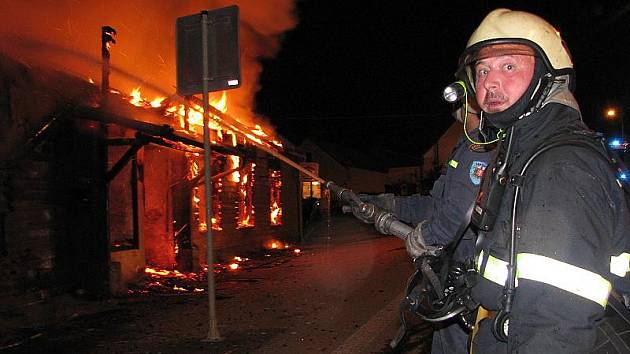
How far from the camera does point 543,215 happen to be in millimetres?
1717

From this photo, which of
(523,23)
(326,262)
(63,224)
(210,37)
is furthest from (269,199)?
(523,23)

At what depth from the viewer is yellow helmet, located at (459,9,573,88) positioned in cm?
211

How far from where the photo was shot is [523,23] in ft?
7.09

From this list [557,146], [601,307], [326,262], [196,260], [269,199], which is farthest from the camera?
[269,199]

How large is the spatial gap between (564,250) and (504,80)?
80 centimetres

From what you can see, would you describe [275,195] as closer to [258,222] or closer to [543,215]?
[258,222]

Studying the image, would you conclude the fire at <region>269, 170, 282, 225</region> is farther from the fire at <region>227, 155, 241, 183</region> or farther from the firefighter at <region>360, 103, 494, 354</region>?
the firefighter at <region>360, 103, 494, 354</region>

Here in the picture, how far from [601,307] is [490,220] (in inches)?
19.2

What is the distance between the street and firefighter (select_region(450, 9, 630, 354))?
3804 millimetres

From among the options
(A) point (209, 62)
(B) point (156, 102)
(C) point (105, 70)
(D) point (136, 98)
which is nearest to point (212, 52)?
(A) point (209, 62)

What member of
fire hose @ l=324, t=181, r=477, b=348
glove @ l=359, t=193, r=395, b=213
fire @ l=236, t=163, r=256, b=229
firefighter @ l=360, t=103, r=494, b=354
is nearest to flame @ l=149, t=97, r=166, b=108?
fire @ l=236, t=163, r=256, b=229

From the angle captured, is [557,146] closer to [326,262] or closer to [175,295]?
[175,295]

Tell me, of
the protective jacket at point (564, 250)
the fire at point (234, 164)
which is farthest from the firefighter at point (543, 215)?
the fire at point (234, 164)

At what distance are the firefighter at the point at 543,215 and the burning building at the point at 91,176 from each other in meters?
2.79
